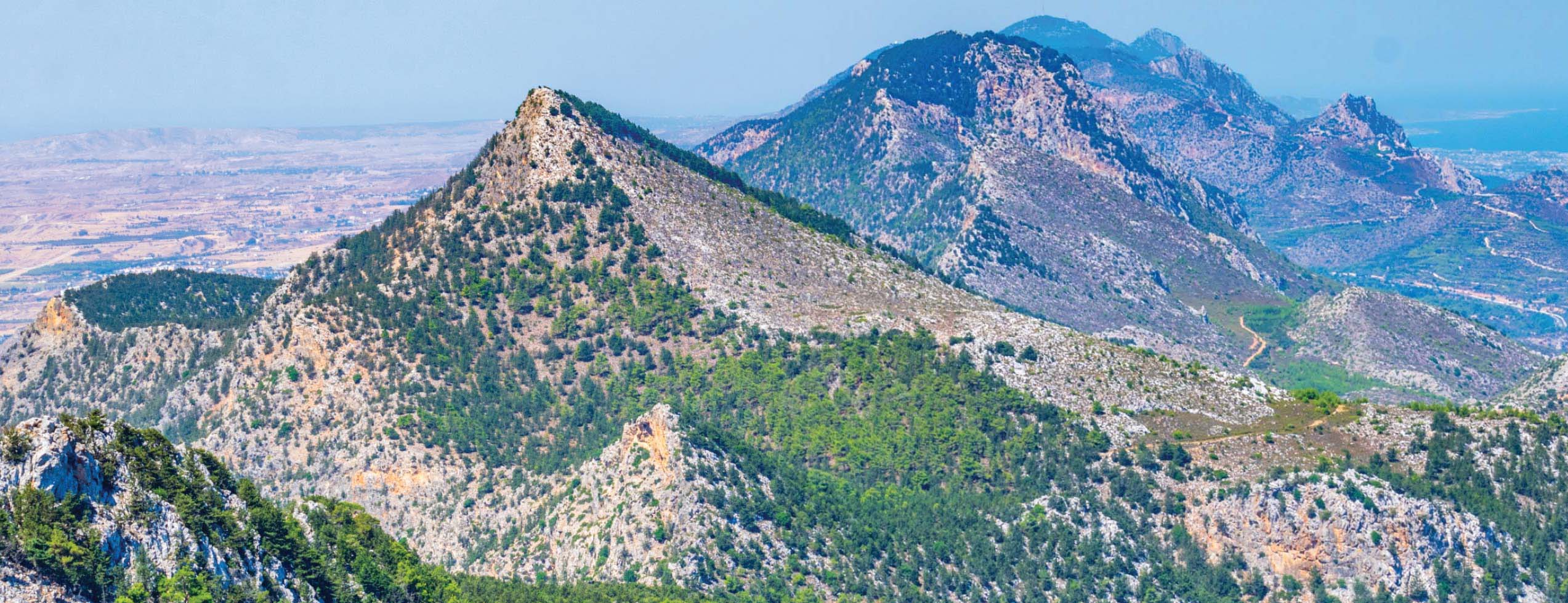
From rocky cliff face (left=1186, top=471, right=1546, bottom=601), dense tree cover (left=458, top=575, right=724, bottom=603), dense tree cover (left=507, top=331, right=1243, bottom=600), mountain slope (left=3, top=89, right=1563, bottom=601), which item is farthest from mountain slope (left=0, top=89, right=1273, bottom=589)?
rocky cliff face (left=1186, top=471, right=1546, bottom=601)

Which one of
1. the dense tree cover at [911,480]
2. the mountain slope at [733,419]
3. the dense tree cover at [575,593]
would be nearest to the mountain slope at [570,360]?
the mountain slope at [733,419]

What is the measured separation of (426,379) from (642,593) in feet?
138

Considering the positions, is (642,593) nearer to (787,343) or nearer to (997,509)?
(997,509)

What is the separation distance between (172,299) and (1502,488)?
14747 cm

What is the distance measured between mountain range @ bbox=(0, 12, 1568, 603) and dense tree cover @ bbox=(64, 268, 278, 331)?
651 millimetres

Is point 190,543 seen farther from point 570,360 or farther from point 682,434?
point 570,360

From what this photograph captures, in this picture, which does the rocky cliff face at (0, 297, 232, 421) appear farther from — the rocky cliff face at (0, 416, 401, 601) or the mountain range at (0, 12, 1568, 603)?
the rocky cliff face at (0, 416, 401, 601)

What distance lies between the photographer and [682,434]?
99375 millimetres

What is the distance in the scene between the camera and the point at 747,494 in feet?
326

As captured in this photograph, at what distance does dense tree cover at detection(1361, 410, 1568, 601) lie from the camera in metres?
91.9

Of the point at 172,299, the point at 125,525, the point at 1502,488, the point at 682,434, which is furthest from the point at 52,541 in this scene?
the point at 172,299

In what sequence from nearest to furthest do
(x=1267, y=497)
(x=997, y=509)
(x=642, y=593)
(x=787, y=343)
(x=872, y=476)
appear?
1. (x=642, y=593)
2. (x=1267, y=497)
3. (x=997, y=509)
4. (x=872, y=476)
5. (x=787, y=343)

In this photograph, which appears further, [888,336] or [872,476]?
[888,336]

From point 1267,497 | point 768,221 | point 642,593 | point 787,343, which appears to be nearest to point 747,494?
point 642,593
